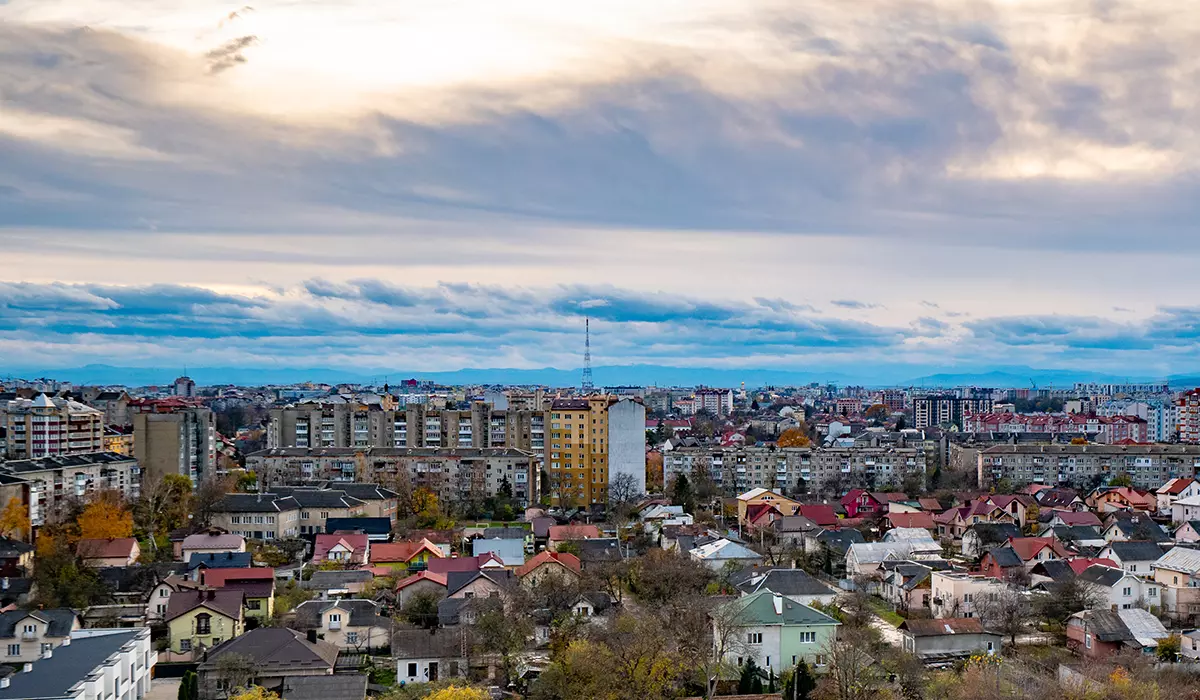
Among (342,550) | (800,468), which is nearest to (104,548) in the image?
(342,550)

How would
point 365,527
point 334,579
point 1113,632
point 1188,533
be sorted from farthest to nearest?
point 365,527, point 1188,533, point 334,579, point 1113,632

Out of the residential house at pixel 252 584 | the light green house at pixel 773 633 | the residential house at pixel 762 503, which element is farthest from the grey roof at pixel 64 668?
the residential house at pixel 762 503

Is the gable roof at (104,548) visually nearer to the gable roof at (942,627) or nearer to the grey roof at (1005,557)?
the gable roof at (942,627)

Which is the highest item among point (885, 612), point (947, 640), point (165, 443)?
point (165, 443)

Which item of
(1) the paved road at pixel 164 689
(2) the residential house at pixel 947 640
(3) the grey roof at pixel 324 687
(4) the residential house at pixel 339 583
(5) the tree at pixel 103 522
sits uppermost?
(5) the tree at pixel 103 522

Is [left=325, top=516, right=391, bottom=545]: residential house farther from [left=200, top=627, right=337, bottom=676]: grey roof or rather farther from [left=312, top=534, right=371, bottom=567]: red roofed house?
[left=200, top=627, right=337, bottom=676]: grey roof

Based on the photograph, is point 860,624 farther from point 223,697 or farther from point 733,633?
point 223,697

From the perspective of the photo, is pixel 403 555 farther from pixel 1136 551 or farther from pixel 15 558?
pixel 1136 551
